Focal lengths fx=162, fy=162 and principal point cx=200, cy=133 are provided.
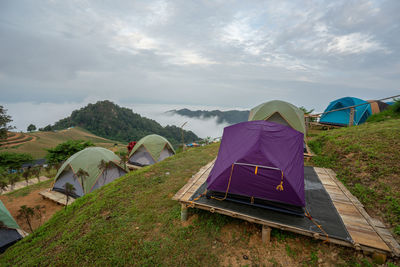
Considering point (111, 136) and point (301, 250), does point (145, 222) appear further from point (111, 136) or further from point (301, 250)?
point (111, 136)

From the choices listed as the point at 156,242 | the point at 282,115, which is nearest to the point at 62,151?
the point at 156,242

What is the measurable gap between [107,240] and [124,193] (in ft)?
6.81

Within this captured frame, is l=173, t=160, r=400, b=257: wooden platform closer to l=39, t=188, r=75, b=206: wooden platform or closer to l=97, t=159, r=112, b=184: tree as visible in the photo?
l=97, t=159, r=112, b=184: tree

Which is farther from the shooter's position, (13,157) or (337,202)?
(13,157)

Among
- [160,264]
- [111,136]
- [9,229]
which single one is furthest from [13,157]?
[111,136]

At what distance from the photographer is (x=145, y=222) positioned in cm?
416

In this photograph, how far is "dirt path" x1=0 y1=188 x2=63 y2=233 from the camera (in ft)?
21.1

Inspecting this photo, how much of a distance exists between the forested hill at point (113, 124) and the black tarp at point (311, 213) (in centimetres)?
7072

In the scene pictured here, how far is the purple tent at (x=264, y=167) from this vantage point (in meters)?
3.26

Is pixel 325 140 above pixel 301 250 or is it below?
above

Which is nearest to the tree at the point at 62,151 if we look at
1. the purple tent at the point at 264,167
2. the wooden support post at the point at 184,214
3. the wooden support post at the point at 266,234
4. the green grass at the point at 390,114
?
the wooden support post at the point at 184,214

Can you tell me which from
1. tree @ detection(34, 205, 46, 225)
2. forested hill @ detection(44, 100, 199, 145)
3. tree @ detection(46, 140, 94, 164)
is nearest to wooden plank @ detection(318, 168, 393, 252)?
tree @ detection(34, 205, 46, 225)

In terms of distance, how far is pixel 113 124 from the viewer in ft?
258

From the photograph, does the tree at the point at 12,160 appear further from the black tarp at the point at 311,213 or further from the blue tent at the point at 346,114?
the blue tent at the point at 346,114
